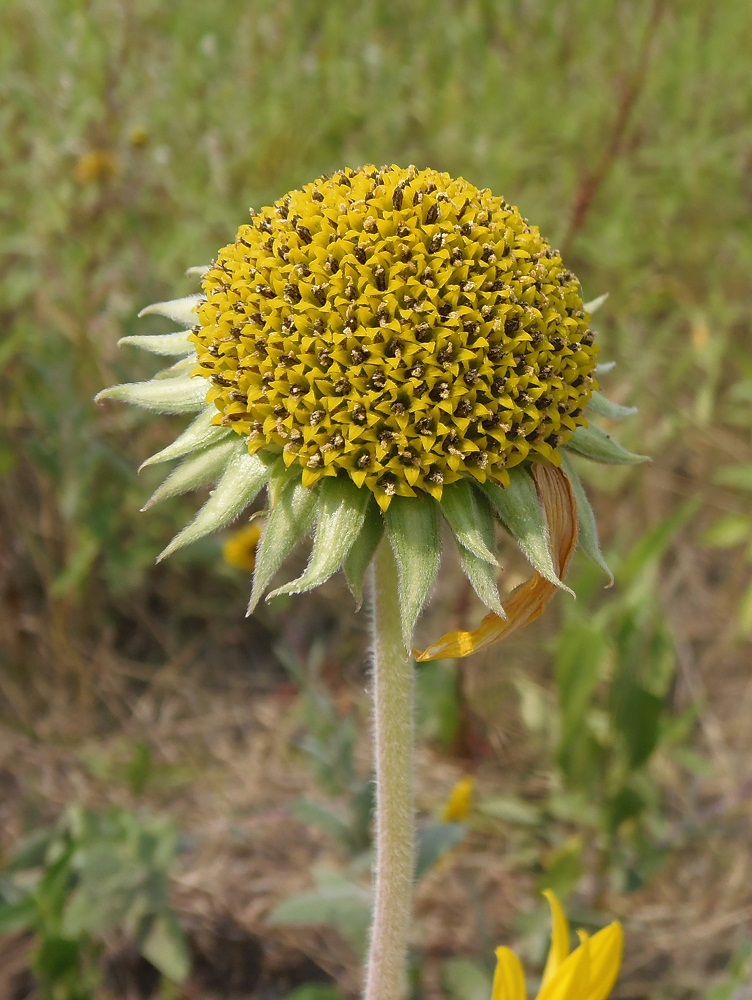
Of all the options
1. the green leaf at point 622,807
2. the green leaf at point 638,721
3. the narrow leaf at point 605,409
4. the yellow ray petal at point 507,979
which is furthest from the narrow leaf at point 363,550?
the green leaf at point 622,807

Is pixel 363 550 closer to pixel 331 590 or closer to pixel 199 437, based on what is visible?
pixel 199 437

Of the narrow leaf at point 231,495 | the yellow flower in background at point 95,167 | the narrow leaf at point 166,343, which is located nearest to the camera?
the narrow leaf at point 231,495

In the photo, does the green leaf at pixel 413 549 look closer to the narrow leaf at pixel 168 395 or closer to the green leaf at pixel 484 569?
the green leaf at pixel 484 569

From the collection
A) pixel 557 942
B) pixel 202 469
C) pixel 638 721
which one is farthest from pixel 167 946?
pixel 202 469

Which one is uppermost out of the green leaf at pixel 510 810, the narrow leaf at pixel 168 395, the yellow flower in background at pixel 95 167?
the yellow flower in background at pixel 95 167

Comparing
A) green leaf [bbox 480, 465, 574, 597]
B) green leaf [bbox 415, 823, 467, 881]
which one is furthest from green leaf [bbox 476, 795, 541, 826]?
green leaf [bbox 480, 465, 574, 597]

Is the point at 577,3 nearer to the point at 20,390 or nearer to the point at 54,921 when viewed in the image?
the point at 20,390

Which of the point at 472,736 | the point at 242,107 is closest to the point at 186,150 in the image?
the point at 242,107
